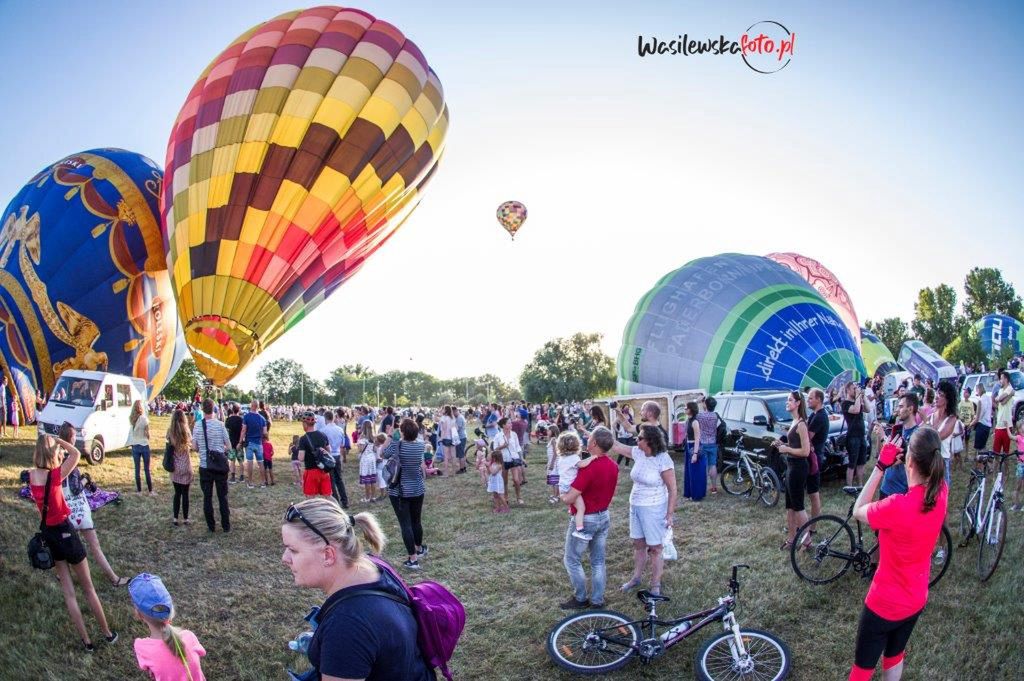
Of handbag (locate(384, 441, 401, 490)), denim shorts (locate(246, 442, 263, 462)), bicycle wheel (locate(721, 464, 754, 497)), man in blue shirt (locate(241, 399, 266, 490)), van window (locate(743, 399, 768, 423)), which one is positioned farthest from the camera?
denim shorts (locate(246, 442, 263, 462))

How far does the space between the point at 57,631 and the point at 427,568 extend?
12.8ft

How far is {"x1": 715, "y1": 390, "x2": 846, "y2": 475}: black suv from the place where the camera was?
35.8 feet

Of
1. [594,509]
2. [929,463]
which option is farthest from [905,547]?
[594,509]

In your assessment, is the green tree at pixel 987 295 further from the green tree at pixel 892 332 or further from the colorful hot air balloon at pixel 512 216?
the colorful hot air balloon at pixel 512 216

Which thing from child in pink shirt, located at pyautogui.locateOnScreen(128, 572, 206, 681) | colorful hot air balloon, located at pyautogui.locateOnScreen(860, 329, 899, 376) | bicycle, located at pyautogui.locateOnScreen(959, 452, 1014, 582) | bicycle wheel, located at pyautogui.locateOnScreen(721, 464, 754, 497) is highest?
colorful hot air balloon, located at pyautogui.locateOnScreen(860, 329, 899, 376)

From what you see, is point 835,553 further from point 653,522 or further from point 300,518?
point 300,518

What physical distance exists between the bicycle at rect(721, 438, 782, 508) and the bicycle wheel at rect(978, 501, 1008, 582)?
3.78 m

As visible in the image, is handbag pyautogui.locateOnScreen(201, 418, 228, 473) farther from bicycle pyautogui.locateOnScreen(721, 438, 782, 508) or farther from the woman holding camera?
bicycle pyautogui.locateOnScreen(721, 438, 782, 508)

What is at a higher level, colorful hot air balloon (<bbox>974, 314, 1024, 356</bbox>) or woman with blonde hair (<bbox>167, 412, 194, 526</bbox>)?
colorful hot air balloon (<bbox>974, 314, 1024, 356</bbox>)

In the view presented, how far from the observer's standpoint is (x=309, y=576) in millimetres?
2072

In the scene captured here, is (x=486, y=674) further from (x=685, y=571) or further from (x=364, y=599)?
(x=364, y=599)

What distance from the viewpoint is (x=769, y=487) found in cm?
1022

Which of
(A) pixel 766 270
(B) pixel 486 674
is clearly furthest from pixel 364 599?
(A) pixel 766 270

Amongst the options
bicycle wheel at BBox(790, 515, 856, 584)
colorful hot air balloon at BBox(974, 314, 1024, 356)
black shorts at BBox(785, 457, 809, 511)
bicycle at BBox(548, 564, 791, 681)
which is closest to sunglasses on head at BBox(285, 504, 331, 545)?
bicycle at BBox(548, 564, 791, 681)
